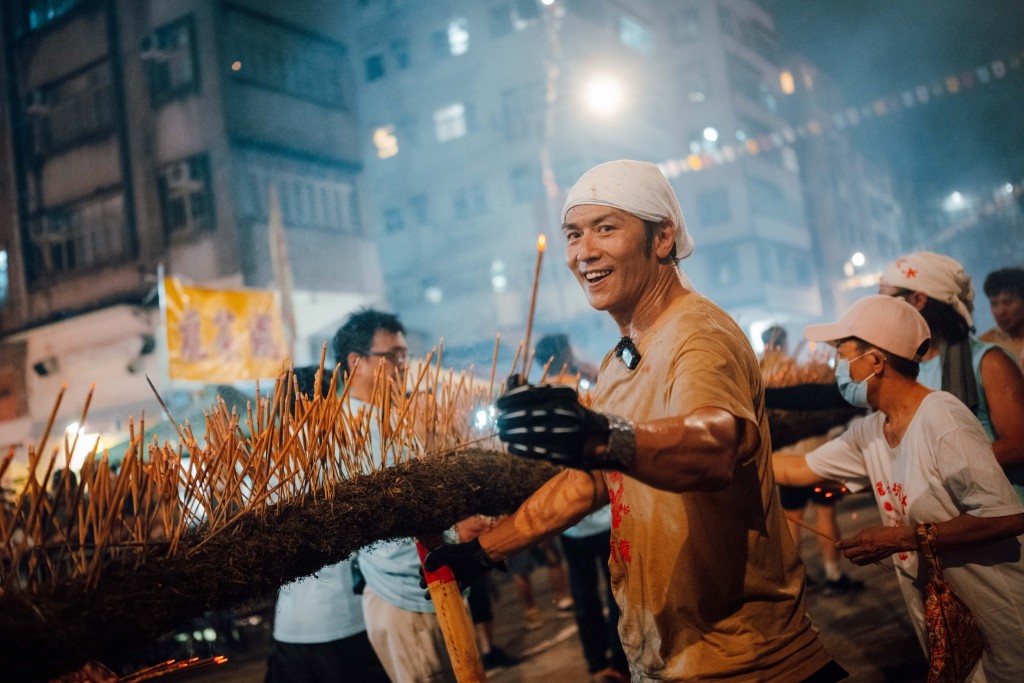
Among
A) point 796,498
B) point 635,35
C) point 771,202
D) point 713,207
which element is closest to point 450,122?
point 635,35

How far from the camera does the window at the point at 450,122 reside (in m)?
33.2

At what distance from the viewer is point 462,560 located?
235 cm

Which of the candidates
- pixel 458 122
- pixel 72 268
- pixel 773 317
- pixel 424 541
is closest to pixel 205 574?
pixel 424 541

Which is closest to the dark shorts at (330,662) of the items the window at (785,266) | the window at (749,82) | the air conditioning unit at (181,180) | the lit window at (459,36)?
the air conditioning unit at (181,180)

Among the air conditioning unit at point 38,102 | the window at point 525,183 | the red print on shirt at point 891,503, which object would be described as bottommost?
the red print on shirt at point 891,503

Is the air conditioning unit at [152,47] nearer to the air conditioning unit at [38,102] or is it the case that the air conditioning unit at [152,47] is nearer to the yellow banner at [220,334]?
the air conditioning unit at [38,102]

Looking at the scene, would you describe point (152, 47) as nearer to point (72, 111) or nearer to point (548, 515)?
point (72, 111)

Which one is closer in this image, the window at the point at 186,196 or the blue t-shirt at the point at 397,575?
the blue t-shirt at the point at 397,575

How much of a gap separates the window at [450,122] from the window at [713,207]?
11572 mm

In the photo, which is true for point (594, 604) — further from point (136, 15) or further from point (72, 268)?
point (136, 15)

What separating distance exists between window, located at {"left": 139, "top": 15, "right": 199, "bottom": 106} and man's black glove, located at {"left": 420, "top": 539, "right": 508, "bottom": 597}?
64.9 ft

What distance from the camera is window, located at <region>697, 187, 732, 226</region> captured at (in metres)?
35.4

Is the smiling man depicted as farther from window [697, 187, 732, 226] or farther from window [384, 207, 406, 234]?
window [697, 187, 732, 226]

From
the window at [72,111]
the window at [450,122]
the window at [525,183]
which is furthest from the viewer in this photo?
the window at [450,122]
